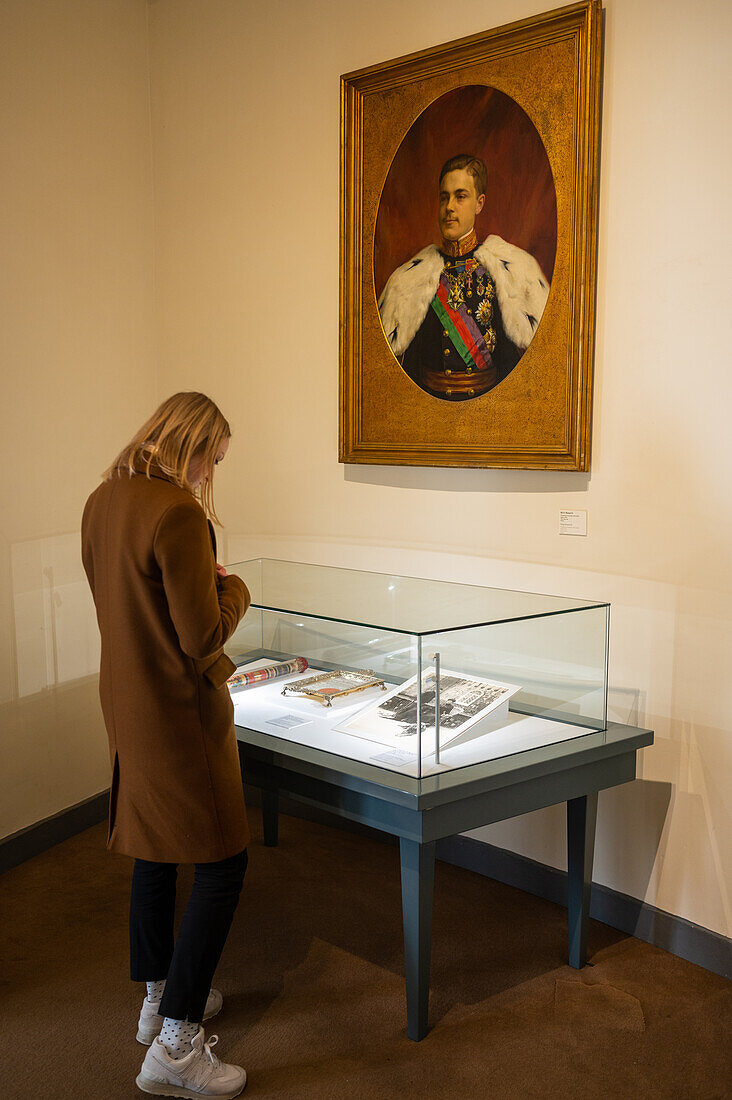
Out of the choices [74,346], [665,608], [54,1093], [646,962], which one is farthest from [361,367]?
[54,1093]

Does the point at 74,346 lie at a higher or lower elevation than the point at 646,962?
higher

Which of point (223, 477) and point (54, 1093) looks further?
point (223, 477)

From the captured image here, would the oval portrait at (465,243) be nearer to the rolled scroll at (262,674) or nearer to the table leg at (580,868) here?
the rolled scroll at (262,674)

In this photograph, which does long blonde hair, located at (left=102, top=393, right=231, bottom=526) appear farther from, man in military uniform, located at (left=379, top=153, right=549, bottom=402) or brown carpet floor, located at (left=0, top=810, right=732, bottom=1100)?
brown carpet floor, located at (left=0, top=810, right=732, bottom=1100)

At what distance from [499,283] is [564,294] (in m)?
0.24

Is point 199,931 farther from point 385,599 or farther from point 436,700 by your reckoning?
point 385,599

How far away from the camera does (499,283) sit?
2871mm

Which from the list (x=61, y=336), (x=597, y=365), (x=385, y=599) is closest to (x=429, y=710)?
(x=385, y=599)

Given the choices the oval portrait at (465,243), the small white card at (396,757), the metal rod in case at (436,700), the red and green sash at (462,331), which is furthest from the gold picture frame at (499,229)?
the small white card at (396,757)

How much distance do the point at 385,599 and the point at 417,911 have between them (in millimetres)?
794

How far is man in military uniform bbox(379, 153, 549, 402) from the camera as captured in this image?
284 centimetres

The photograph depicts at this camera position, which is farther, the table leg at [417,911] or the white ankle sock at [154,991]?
the white ankle sock at [154,991]

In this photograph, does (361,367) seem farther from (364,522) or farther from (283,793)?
(283,793)

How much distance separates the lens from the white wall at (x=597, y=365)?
2.51m
